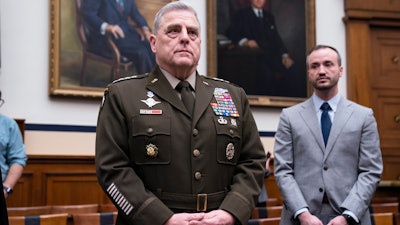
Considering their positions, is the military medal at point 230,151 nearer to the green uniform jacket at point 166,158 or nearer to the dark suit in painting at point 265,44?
the green uniform jacket at point 166,158

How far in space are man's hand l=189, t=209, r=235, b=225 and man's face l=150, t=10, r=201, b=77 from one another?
22.9 inches

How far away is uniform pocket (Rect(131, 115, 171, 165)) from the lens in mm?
2309

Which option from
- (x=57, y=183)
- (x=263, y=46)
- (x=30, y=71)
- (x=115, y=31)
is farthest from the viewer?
(x=263, y=46)

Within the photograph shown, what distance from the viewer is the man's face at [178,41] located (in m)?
2.39

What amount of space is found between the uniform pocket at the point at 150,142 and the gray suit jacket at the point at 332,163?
3.75ft

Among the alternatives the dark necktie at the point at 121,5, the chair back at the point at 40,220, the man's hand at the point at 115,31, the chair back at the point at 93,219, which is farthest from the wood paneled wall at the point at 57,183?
the chair back at the point at 40,220

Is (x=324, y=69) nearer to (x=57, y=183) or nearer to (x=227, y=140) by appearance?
(x=227, y=140)

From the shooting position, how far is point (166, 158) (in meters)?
2.31

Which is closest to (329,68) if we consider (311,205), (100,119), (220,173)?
(311,205)

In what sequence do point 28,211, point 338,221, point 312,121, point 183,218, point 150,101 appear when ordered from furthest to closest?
point 28,211 → point 312,121 → point 338,221 → point 150,101 → point 183,218

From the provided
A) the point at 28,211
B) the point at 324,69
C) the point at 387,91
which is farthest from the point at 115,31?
the point at 324,69

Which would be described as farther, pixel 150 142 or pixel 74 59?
pixel 74 59

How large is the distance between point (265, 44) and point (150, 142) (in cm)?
556

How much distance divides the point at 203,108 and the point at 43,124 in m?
4.50
